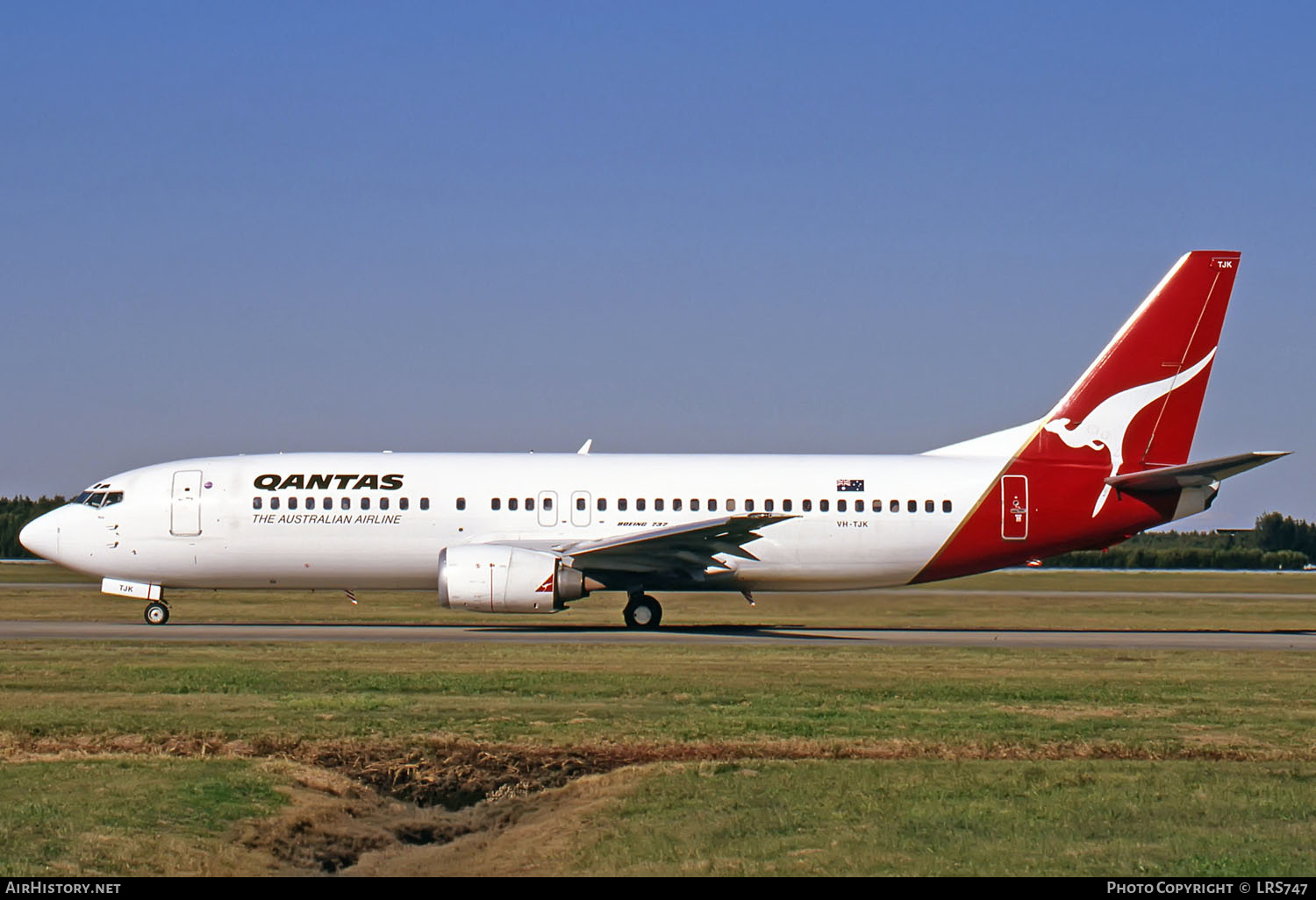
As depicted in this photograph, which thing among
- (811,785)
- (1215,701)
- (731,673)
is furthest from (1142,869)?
(731,673)

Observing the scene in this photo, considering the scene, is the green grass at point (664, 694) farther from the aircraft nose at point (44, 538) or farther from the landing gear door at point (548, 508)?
the aircraft nose at point (44, 538)

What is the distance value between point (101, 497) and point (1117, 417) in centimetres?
2293

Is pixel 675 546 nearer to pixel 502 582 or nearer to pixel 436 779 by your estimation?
pixel 502 582

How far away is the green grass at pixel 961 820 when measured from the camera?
9.11 metres

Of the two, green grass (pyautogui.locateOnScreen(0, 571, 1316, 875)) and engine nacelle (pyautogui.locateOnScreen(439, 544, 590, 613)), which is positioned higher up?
engine nacelle (pyautogui.locateOnScreen(439, 544, 590, 613))

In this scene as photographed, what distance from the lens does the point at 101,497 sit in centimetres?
3172

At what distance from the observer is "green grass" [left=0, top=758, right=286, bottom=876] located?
29.7ft

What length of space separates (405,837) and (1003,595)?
38.8 metres

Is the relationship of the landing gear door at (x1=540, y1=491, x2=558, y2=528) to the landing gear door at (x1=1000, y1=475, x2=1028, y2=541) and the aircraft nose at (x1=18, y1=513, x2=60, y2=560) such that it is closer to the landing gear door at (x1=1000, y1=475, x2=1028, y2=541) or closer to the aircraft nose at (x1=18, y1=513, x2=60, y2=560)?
the landing gear door at (x1=1000, y1=475, x2=1028, y2=541)

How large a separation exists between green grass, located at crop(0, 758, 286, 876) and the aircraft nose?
20383mm

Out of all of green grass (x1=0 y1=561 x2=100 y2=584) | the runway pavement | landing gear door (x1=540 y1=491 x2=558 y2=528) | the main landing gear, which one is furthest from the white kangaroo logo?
green grass (x1=0 y1=561 x2=100 y2=584)

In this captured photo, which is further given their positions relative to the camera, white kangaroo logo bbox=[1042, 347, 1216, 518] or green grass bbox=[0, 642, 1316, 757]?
white kangaroo logo bbox=[1042, 347, 1216, 518]

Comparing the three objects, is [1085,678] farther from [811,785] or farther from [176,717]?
[176,717]
